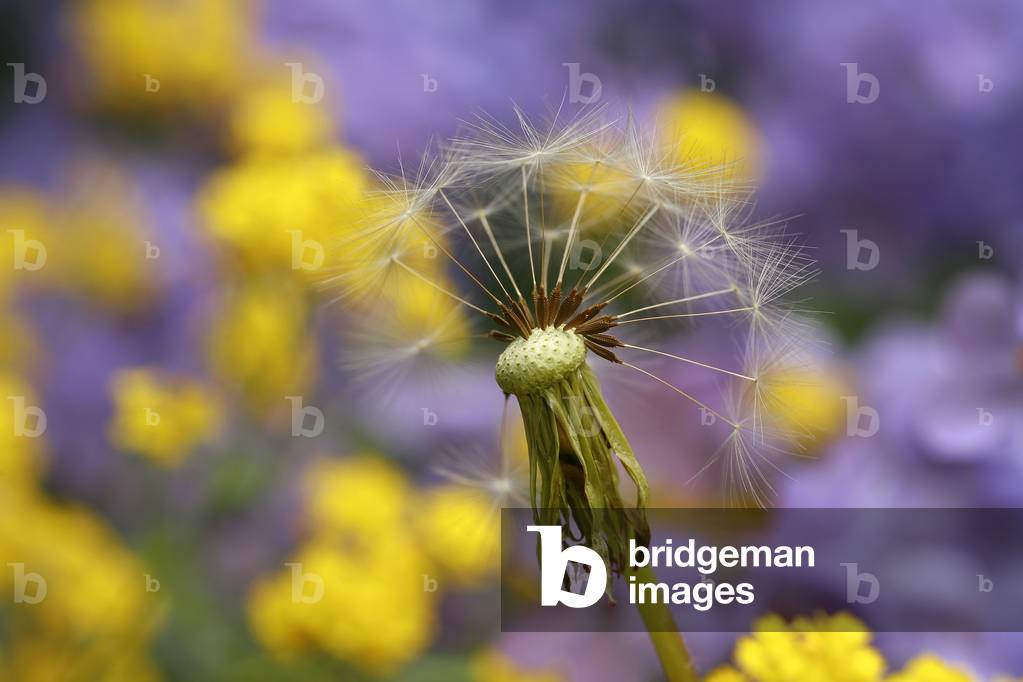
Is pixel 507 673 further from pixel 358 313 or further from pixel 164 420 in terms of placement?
pixel 164 420

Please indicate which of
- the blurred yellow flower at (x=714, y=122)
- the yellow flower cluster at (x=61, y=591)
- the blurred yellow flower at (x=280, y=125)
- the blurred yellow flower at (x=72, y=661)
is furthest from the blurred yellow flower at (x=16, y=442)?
the blurred yellow flower at (x=714, y=122)

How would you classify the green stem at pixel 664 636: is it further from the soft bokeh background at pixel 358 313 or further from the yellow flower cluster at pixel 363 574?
the yellow flower cluster at pixel 363 574

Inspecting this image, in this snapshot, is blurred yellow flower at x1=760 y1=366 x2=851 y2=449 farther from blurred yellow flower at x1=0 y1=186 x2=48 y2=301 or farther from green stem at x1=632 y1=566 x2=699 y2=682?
blurred yellow flower at x1=0 y1=186 x2=48 y2=301

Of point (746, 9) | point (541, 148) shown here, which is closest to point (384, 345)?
point (541, 148)

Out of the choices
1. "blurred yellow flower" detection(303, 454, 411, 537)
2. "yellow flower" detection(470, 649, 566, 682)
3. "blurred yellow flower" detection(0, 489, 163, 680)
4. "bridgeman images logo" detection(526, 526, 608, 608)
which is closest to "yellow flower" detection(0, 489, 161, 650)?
"blurred yellow flower" detection(0, 489, 163, 680)

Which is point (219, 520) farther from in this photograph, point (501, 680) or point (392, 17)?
point (392, 17)
